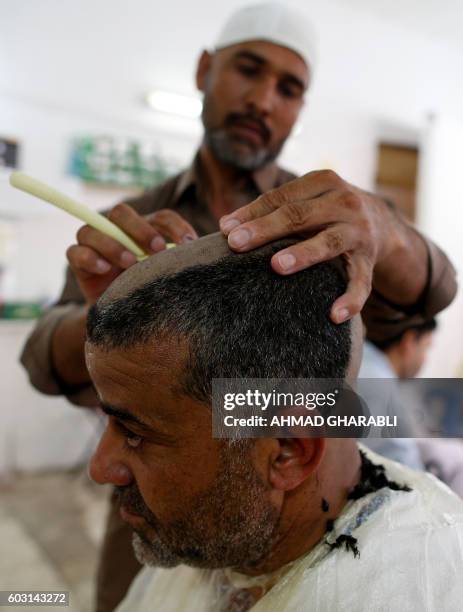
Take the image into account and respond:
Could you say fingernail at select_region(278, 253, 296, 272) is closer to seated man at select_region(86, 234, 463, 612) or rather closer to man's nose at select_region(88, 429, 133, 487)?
seated man at select_region(86, 234, 463, 612)

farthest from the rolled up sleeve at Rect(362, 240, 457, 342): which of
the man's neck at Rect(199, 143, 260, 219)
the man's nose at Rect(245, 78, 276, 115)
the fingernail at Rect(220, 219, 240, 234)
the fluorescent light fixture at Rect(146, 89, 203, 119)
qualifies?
the fluorescent light fixture at Rect(146, 89, 203, 119)

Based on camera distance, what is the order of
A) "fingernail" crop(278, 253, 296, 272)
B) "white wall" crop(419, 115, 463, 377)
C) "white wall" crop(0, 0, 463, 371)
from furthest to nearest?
1. "white wall" crop(419, 115, 463, 377)
2. "white wall" crop(0, 0, 463, 371)
3. "fingernail" crop(278, 253, 296, 272)

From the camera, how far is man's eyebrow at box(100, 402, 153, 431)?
604mm

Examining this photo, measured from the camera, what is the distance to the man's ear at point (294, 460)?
1.97ft

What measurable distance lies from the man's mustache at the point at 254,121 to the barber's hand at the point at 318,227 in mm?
635

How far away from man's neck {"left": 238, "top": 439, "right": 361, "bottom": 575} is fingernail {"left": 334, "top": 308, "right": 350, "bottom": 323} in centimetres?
18

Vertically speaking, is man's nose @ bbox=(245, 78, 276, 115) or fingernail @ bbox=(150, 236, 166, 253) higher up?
man's nose @ bbox=(245, 78, 276, 115)

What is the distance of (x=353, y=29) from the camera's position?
351 centimetres

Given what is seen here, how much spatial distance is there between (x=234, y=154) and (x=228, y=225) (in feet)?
2.16

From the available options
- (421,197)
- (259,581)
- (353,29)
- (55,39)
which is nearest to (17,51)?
(55,39)

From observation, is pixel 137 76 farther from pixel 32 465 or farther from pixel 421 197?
pixel 32 465

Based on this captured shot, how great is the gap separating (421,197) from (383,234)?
3107 mm

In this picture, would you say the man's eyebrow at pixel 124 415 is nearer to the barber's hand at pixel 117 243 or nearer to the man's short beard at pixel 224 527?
the man's short beard at pixel 224 527

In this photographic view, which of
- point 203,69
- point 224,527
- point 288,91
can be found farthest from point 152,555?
point 203,69
